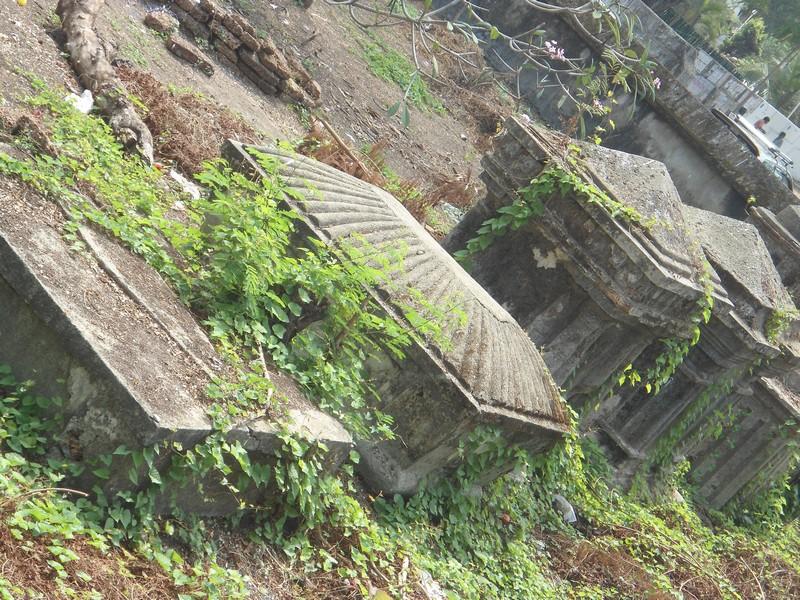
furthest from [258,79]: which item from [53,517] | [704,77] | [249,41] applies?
[704,77]

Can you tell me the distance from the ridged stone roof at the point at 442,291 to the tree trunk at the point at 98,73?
1.06 metres

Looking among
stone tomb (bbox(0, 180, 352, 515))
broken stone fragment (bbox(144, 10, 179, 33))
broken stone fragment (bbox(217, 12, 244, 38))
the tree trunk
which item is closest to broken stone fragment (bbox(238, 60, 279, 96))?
broken stone fragment (bbox(217, 12, 244, 38))

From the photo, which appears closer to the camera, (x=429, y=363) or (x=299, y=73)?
(x=429, y=363)

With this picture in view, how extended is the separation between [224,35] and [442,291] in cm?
528

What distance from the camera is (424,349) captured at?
4.54m

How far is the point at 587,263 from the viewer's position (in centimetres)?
629

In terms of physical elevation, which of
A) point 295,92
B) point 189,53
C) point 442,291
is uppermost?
point 442,291

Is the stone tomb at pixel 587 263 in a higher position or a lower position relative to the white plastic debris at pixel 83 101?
higher

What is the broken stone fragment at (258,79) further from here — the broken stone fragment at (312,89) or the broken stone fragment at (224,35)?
the broken stone fragment at (312,89)

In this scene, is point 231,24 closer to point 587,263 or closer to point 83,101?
point 83,101

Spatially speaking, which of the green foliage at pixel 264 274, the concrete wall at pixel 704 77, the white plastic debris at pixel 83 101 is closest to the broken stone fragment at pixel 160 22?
the white plastic debris at pixel 83 101

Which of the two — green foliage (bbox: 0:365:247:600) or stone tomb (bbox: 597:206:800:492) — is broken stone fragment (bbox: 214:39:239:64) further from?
green foliage (bbox: 0:365:247:600)

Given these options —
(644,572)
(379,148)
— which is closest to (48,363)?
(644,572)

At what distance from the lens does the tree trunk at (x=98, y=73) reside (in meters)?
5.94
